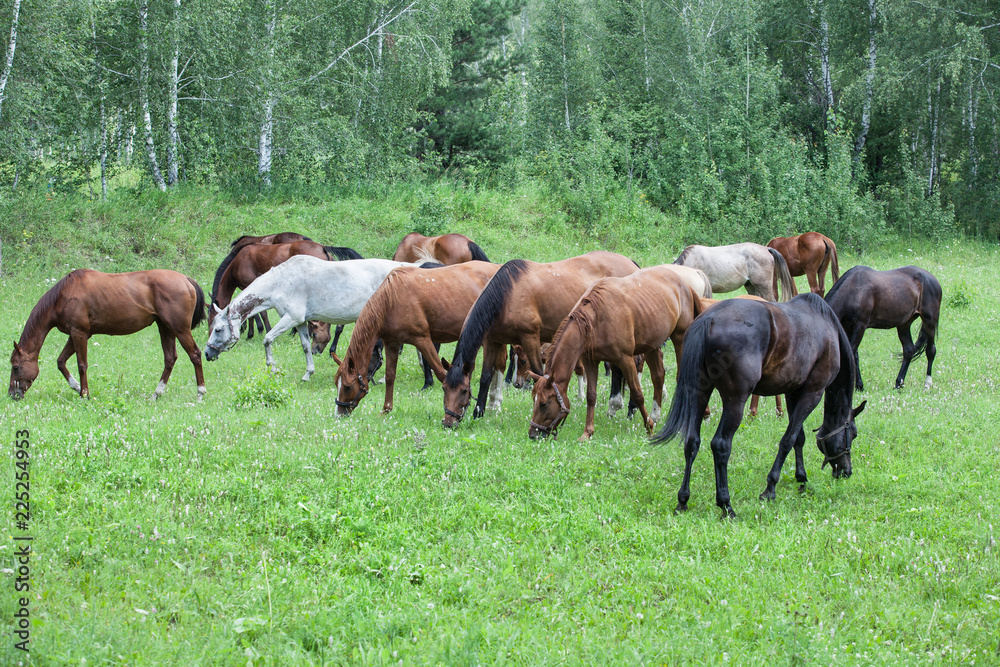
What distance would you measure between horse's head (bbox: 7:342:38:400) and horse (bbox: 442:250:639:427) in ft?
17.3

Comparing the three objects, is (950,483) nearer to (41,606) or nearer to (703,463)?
(703,463)

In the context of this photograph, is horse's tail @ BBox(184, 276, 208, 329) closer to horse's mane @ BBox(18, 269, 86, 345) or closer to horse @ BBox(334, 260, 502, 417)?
horse's mane @ BBox(18, 269, 86, 345)

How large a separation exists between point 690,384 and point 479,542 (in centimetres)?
211

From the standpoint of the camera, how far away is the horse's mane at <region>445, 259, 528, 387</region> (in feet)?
27.5

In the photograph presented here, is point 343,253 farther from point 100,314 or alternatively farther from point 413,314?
point 413,314

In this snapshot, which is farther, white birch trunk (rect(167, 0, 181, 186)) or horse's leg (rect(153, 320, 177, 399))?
white birch trunk (rect(167, 0, 181, 186))

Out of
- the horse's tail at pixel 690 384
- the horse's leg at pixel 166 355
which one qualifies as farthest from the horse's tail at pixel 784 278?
the horse's leg at pixel 166 355

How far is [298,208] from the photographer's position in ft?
71.1

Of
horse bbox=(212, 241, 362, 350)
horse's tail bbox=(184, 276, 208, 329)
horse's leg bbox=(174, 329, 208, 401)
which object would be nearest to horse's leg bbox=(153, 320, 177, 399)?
horse's leg bbox=(174, 329, 208, 401)

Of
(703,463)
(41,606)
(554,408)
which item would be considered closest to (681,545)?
(703,463)

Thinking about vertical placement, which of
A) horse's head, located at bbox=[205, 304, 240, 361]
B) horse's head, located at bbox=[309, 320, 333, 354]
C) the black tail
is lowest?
horse's head, located at bbox=[309, 320, 333, 354]

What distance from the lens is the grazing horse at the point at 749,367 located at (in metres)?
5.96

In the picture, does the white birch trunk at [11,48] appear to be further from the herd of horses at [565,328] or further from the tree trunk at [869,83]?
the tree trunk at [869,83]

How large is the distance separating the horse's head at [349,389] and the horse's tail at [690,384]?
13.2 ft
